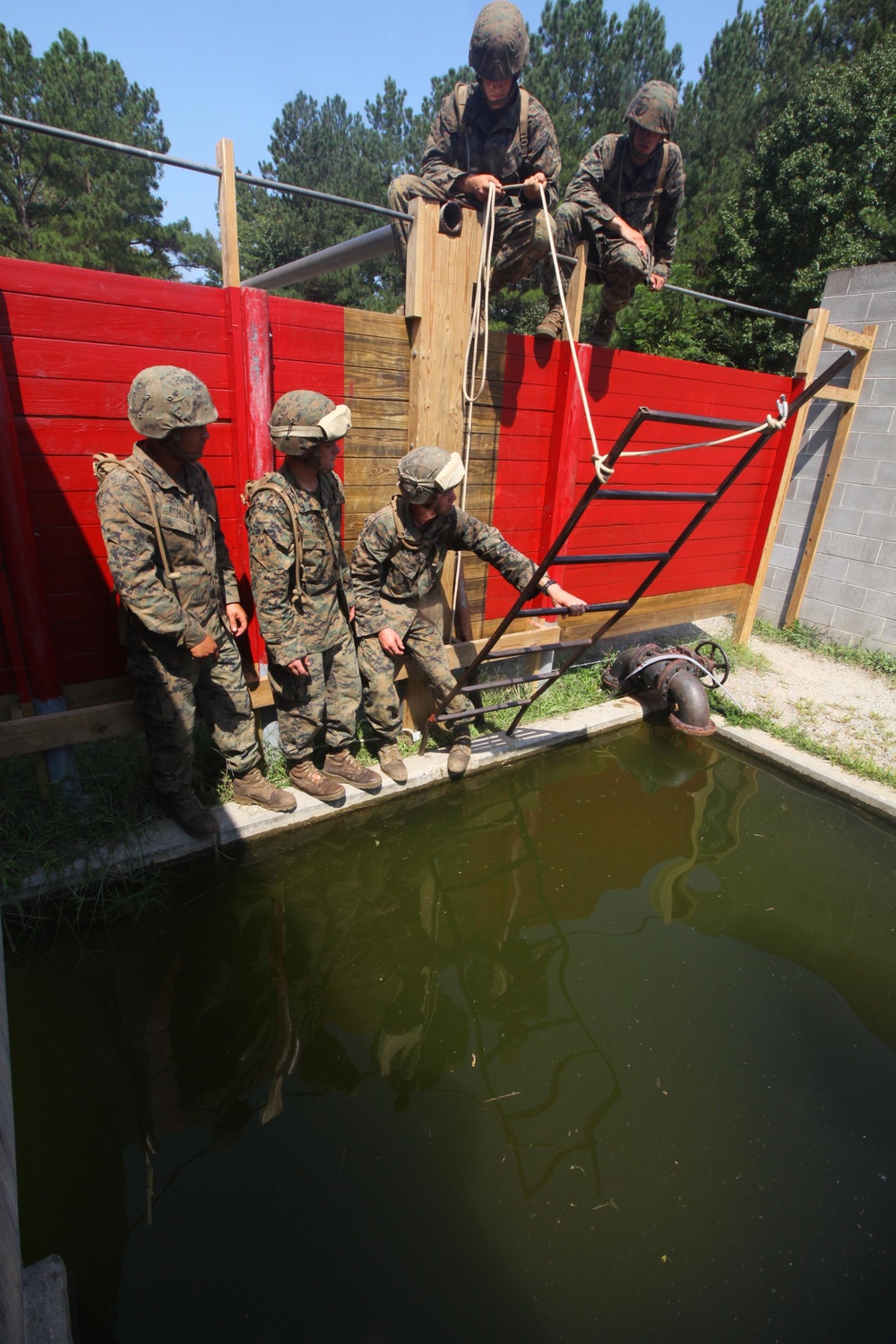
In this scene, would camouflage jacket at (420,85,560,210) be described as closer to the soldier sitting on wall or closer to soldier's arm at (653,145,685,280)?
soldier's arm at (653,145,685,280)

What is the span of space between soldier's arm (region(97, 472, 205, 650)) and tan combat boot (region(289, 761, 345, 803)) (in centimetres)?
112

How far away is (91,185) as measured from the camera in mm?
21031

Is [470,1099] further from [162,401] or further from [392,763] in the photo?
[162,401]

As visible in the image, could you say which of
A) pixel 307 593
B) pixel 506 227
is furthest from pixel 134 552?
pixel 506 227

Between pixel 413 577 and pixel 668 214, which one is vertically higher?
pixel 668 214

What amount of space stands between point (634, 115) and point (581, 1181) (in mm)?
5153

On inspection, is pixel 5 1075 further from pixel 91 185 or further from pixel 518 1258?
pixel 91 185

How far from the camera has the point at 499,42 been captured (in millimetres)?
3400

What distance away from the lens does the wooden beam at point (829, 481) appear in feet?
20.8

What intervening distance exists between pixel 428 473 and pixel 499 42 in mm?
2167

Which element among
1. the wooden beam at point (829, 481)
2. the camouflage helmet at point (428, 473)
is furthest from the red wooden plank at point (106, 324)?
the wooden beam at point (829, 481)

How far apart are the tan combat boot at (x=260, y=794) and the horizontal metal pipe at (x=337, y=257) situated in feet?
8.07

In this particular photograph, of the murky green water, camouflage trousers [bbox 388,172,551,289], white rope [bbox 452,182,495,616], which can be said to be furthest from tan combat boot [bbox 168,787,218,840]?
camouflage trousers [bbox 388,172,551,289]

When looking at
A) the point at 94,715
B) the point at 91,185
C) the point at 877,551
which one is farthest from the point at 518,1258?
the point at 91,185
